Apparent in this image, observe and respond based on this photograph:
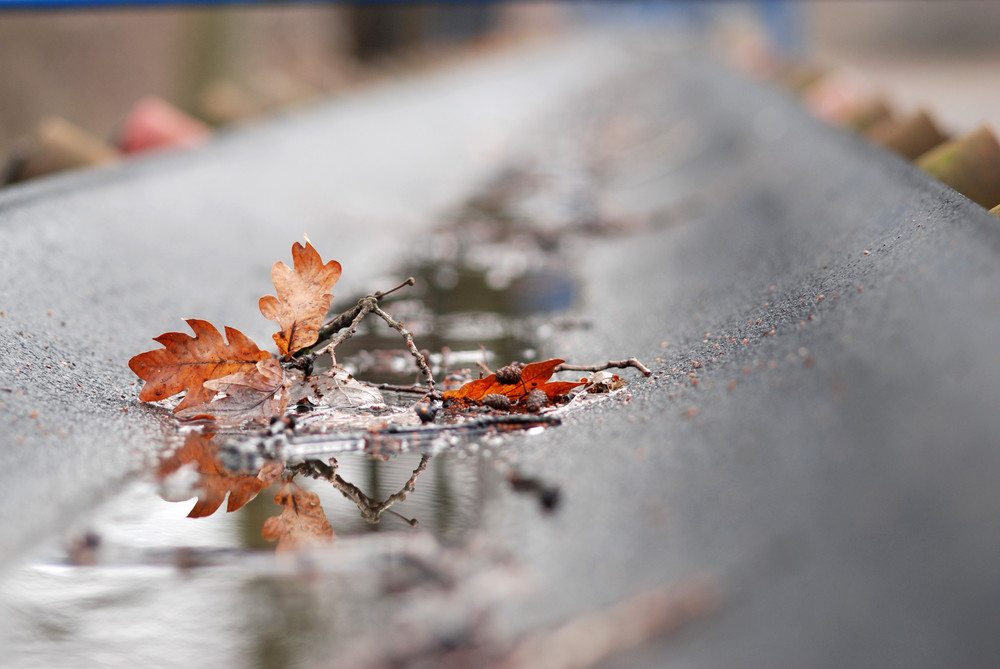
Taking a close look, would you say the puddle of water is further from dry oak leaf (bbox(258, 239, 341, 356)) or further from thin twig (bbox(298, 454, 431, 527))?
dry oak leaf (bbox(258, 239, 341, 356))

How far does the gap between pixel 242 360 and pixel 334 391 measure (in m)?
0.11

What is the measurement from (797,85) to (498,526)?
3503 millimetres

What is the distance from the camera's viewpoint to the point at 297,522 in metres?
0.84

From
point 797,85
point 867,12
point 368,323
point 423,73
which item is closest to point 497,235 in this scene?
point 368,323

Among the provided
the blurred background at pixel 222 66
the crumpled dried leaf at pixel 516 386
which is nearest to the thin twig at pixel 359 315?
the crumpled dried leaf at pixel 516 386

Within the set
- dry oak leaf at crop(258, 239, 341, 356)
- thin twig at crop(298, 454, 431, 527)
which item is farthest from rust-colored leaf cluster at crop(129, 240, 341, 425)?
thin twig at crop(298, 454, 431, 527)

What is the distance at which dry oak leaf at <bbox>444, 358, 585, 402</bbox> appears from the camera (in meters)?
1.09

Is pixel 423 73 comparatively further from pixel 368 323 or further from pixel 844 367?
pixel 844 367

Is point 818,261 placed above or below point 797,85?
below

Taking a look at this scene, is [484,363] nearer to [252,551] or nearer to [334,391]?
[334,391]

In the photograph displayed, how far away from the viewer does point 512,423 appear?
1025 mm

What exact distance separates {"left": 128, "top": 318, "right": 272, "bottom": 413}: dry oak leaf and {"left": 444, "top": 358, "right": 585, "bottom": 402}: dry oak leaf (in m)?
0.23

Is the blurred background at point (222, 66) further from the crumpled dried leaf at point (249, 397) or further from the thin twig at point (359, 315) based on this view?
the crumpled dried leaf at point (249, 397)

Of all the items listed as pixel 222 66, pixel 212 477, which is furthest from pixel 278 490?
pixel 222 66
